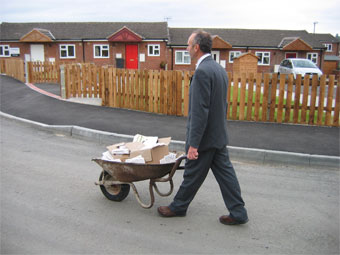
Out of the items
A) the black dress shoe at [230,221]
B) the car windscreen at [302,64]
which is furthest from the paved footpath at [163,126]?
the car windscreen at [302,64]

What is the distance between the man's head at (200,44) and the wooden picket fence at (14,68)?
1822 centimetres

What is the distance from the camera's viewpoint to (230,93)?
1041cm

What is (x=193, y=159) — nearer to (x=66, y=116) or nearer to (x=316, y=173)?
(x=316, y=173)

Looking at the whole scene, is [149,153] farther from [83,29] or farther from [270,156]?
[83,29]

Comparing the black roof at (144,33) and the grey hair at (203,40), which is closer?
the grey hair at (203,40)

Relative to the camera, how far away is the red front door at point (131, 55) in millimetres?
36250

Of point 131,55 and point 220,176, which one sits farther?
point 131,55

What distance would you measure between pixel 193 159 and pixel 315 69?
25.0m

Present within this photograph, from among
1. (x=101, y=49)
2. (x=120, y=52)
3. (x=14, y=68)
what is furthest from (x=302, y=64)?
(x=14, y=68)

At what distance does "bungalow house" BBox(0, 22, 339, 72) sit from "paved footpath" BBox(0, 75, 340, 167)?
78.8ft

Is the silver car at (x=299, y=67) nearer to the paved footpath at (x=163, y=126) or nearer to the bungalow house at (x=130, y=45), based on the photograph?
the bungalow house at (x=130, y=45)

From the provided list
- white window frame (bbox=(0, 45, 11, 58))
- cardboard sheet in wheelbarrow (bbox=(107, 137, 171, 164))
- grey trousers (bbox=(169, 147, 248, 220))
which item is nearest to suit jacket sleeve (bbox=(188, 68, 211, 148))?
grey trousers (bbox=(169, 147, 248, 220))

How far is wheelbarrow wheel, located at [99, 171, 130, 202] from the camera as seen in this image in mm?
4641

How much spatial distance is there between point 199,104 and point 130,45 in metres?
33.8
